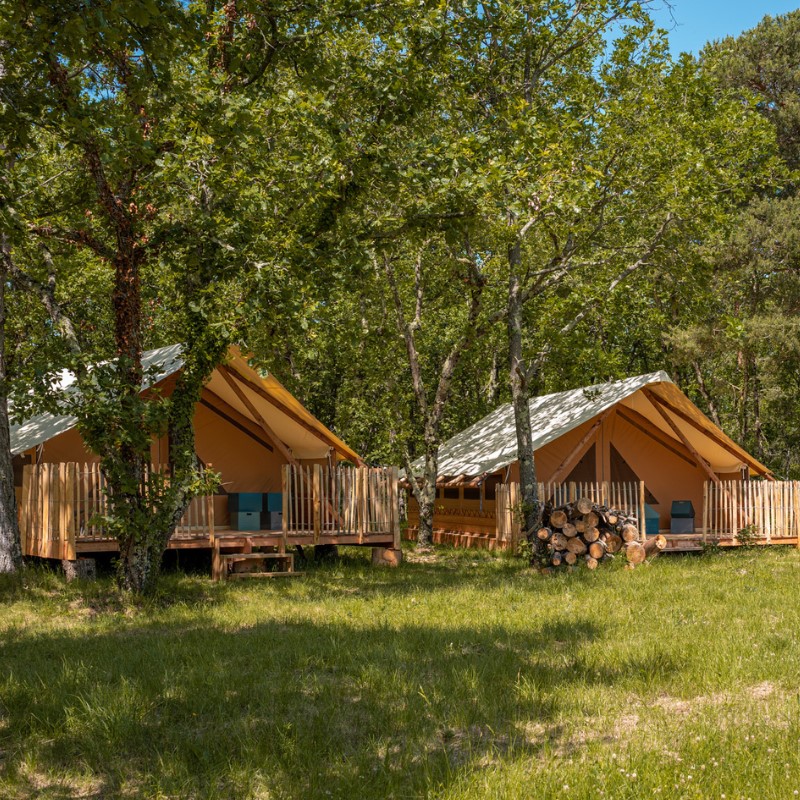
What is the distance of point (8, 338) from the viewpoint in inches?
1073

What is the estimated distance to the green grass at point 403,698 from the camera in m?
5.33

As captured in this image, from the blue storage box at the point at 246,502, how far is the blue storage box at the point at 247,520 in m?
0.10

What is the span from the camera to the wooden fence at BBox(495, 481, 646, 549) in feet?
59.8

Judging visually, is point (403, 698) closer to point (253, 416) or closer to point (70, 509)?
point (70, 509)

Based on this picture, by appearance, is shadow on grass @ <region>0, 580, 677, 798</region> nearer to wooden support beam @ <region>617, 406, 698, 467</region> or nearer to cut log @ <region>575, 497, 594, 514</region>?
cut log @ <region>575, 497, 594, 514</region>

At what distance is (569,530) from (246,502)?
19.5 feet

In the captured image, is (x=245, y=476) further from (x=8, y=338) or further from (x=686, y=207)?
(x=8, y=338)

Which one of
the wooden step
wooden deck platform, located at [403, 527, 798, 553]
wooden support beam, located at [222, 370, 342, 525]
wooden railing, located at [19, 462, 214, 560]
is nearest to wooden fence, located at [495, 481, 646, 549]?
wooden deck platform, located at [403, 527, 798, 553]

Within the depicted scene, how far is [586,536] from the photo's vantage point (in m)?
16.6

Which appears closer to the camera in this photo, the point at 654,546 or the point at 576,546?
the point at 576,546

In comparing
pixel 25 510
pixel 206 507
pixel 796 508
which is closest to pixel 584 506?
pixel 796 508

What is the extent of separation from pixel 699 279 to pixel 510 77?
5.35 metres

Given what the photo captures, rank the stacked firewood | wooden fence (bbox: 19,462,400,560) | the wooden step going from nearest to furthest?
wooden fence (bbox: 19,462,400,560), the wooden step, the stacked firewood

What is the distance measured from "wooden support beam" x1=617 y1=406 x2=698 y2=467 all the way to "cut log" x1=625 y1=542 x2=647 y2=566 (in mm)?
4823
